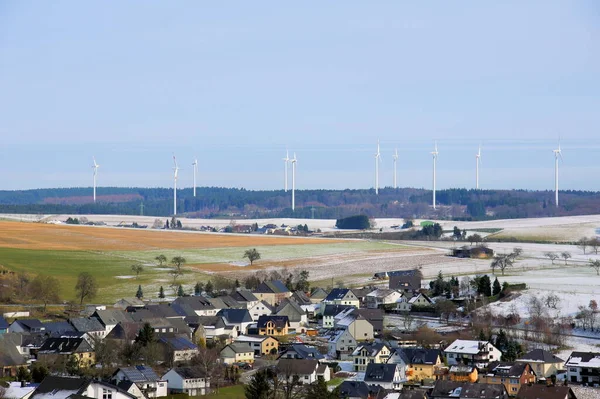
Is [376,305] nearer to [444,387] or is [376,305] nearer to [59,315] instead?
[59,315]

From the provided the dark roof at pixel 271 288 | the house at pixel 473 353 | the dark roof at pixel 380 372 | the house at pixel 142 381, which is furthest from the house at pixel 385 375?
the dark roof at pixel 271 288

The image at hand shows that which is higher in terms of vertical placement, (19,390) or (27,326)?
(27,326)

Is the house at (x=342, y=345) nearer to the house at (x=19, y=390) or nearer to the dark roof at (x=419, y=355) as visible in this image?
the dark roof at (x=419, y=355)

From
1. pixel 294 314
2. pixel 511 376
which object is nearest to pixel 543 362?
pixel 511 376

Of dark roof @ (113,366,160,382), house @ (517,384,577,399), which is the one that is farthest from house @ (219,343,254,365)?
house @ (517,384,577,399)

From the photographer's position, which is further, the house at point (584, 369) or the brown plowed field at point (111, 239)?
the brown plowed field at point (111, 239)

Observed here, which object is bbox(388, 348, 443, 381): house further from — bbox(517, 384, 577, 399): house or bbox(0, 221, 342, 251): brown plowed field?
bbox(0, 221, 342, 251): brown plowed field

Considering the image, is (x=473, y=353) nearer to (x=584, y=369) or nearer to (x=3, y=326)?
(x=584, y=369)
